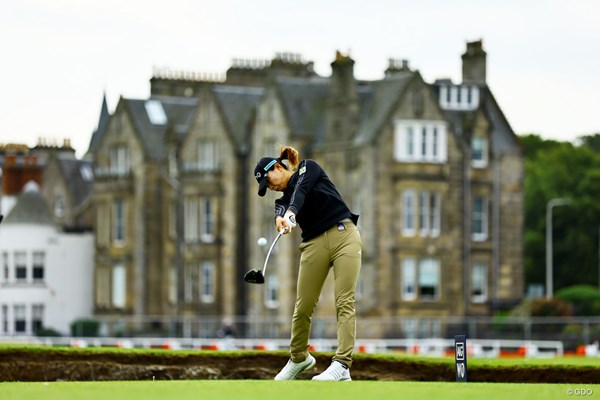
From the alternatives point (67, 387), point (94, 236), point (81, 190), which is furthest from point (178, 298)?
point (67, 387)

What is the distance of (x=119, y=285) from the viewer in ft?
290

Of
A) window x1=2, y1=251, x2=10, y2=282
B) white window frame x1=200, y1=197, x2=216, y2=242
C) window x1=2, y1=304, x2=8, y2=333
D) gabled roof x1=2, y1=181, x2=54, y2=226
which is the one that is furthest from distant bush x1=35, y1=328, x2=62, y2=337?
gabled roof x1=2, y1=181, x2=54, y2=226

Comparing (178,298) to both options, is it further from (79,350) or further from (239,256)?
(79,350)

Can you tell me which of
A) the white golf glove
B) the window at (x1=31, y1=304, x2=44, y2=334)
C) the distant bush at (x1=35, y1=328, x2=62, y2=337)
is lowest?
the distant bush at (x1=35, y1=328, x2=62, y2=337)

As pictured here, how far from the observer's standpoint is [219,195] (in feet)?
273

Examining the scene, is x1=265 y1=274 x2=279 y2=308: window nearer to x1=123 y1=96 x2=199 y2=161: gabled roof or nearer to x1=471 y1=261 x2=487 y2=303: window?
x1=471 y1=261 x2=487 y2=303: window

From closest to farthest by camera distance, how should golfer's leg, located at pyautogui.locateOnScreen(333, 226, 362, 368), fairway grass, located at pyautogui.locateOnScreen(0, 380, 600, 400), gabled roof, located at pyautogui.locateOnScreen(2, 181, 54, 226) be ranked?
fairway grass, located at pyautogui.locateOnScreen(0, 380, 600, 400) < golfer's leg, located at pyautogui.locateOnScreen(333, 226, 362, 368) < gabled roof, located at pyautogui.locateOnScreen(2, 181, 54, 226)

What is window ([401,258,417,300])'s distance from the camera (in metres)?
75.0

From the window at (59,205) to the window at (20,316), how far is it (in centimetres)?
1144

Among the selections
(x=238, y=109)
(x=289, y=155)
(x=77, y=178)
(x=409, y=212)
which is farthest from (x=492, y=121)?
(x=289, y=155)

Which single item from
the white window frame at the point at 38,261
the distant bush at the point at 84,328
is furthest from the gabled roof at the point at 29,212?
the distant bush at the point at 84,328

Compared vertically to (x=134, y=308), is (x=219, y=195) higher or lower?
higher

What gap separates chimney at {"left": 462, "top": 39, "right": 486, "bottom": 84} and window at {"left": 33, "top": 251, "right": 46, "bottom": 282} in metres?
25.8

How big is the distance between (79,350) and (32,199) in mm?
72420
